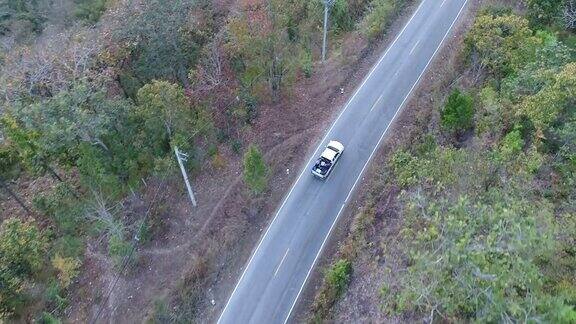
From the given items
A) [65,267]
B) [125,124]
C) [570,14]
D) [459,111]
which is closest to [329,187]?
[459,111]

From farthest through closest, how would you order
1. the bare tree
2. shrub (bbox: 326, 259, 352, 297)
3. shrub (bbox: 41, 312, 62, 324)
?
the bare tree
shrub (bbox: 41, 312, 62, 324)
shrub (bbox: 326, 259, 352, 297)

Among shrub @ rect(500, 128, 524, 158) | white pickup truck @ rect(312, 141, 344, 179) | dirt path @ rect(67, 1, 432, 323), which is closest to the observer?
shrub @ rect(500, 128, 524, 158)

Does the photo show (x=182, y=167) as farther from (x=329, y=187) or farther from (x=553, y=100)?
(x=553, y=100)

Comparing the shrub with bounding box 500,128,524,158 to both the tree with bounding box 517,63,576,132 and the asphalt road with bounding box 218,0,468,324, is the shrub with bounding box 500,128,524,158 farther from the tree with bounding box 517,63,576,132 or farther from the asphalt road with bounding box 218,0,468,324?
the asphalt road with bounding box 218,0,468,324

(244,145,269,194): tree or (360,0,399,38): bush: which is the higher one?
(360,0,399,38): bush

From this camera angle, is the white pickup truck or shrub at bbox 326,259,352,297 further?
the white pickup truck

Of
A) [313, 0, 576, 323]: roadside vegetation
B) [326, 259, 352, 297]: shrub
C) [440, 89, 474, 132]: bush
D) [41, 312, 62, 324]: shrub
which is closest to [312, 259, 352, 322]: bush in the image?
[326, 259, 352, 297]: shrub
